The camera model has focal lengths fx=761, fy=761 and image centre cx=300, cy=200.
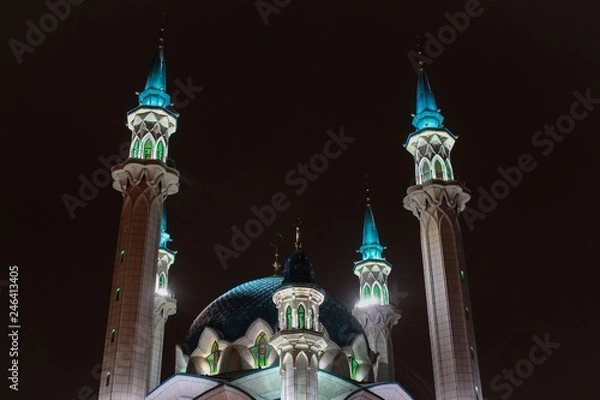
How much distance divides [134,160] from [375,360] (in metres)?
12.5

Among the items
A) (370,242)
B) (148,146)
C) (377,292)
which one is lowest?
(377,292)

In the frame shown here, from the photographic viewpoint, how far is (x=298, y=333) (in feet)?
75.7

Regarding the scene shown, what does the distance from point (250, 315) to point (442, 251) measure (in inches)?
307

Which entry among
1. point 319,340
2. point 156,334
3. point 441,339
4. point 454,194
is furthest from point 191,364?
point 454,194

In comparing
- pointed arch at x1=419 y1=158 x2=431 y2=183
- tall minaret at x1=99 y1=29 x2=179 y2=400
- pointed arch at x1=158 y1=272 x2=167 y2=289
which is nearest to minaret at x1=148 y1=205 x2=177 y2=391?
pointed arch at x1=158 y1=272 x2=167 y2=289

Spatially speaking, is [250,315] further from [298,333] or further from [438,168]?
[438,168]

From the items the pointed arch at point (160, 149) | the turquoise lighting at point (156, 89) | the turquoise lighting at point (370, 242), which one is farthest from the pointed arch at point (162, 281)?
the turquoise lighting at point (370, 242)

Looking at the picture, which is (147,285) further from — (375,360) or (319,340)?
(375,360)

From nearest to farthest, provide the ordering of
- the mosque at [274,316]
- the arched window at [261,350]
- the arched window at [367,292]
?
1. the mosque at [274,316]
2. the arched window at [261,350]
3. the arched window at [367,292]

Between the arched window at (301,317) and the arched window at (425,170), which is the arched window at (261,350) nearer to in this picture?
the arched window at (301,317)

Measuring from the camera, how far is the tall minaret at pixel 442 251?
78.2 feet

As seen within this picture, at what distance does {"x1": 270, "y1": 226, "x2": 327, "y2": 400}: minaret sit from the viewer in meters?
22.7

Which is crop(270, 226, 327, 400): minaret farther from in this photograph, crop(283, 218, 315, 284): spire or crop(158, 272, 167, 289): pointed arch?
crop(158, 272, 167, 289): pointed arch

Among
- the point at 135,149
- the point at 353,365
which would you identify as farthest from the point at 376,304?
the point at 135,149
